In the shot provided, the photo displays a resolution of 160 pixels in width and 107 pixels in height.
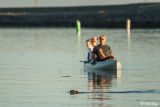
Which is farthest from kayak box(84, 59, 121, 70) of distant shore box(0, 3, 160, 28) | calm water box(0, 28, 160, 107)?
distant shore box(0, 3, 160, 28)

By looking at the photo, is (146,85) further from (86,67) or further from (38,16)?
(38,16)

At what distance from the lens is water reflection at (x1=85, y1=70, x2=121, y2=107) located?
20.4 metres

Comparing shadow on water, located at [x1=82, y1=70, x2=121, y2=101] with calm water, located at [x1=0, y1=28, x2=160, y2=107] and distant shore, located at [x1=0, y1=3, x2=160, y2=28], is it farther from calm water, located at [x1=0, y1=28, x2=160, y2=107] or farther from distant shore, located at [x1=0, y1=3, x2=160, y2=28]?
distant shore, located at [x1=0, y1=3, x2=160, y2=28]

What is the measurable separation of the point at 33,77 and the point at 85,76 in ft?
7.26

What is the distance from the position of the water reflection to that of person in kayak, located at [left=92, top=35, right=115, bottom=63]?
608 mm

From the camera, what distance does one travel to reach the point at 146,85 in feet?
78.1

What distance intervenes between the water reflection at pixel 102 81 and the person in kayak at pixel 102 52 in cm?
61

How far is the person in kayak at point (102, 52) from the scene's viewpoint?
2884 cm

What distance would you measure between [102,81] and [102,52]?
13.0 feet

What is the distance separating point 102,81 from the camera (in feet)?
83.4

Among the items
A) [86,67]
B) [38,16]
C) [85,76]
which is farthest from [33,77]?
[38,16]

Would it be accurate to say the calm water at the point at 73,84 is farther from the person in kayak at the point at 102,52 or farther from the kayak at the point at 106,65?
the person in kayak at the point at 102,52

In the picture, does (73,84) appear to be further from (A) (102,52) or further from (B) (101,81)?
(A) (102,52)

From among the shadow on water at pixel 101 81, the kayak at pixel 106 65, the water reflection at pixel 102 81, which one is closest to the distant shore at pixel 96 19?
the kayak at pixel 106 65
